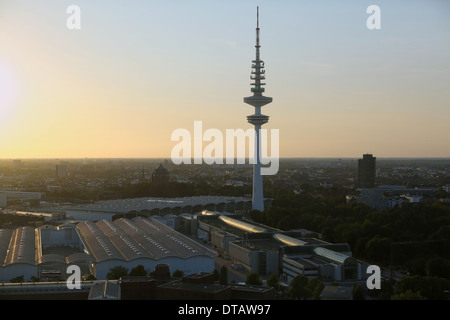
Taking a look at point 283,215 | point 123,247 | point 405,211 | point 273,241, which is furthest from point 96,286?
point 405,211

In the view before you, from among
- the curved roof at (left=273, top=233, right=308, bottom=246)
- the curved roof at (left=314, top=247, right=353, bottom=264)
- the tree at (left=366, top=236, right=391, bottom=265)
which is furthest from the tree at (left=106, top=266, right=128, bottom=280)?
the tree at (left=366, top=236, right=391, bottom=265)

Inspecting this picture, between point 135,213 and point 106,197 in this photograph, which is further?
point 106,197

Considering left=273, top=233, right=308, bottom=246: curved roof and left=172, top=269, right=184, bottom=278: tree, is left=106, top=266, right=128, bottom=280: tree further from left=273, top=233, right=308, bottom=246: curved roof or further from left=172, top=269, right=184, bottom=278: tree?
left=273, top=233, right=308, bottom=246: curved roof

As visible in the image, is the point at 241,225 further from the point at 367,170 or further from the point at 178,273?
the point at 367,170

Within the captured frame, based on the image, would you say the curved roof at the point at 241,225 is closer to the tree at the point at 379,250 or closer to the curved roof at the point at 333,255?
the tree at the point at 379,250
